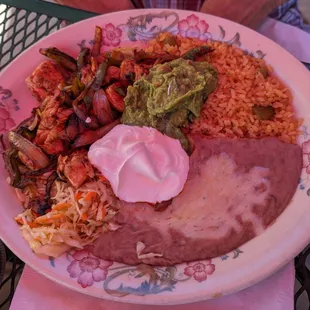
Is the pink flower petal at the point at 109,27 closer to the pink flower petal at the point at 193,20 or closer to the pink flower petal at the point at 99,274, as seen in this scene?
the pink flower petal at the point at 193,20

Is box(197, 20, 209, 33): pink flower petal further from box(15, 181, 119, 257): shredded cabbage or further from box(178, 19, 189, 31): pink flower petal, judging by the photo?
box(15, 181, 119, 257): shredded cabbage

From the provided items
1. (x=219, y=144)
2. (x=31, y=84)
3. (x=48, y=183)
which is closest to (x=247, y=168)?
(x=219, y=144)

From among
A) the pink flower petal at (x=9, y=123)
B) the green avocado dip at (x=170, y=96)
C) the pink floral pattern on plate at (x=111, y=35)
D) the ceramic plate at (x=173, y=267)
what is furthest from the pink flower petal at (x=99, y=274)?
the pink floral pattern on plate at (x=111, y=35)

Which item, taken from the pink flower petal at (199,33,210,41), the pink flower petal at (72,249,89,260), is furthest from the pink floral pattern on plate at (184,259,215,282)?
the pink flower petal at (199,33,210,41)

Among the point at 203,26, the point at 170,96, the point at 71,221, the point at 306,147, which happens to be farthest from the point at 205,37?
the point at 71,221

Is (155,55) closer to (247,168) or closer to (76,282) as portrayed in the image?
(247,168)

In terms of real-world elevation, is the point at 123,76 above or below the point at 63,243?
above
